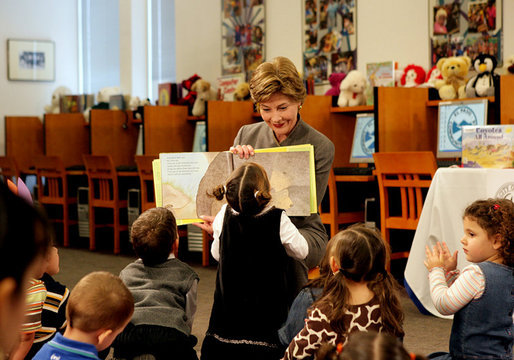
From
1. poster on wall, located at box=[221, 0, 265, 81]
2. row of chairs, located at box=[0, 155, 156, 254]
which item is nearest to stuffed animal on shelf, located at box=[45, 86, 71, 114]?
row of chairs, located at box=[0, 155, 156, 254]

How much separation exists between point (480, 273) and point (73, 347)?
1111 millimetres

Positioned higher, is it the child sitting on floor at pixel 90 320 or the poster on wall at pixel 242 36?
the poster on wall at pixel 242 36

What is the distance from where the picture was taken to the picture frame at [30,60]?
8914 millimetres

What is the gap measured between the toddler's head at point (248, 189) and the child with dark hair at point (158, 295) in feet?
0.89

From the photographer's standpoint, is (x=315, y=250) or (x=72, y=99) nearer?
(x=315, y=250)

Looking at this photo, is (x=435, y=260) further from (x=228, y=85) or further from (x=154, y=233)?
(x=228, y=85)

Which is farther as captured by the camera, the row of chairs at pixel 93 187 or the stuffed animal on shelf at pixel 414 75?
the row of chairs at pixel 93 187

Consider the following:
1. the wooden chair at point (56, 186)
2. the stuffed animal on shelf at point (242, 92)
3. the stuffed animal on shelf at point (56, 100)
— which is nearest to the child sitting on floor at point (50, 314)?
the stuffed animal on shelf at point (242, 92)

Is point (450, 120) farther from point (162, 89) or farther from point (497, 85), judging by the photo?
point (162, 89)

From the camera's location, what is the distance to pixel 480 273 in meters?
1.87

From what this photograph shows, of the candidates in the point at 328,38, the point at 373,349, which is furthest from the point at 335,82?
the point at 373,349

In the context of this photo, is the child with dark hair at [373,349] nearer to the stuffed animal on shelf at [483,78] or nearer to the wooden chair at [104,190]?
the stuffed animal on shelf at [483,78]

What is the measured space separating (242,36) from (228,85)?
53 centimetres

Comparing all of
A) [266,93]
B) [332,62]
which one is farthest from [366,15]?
[266,93]
